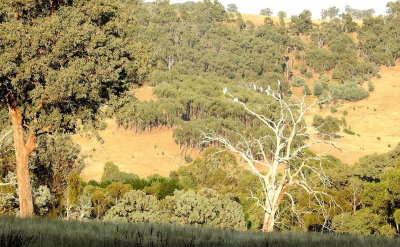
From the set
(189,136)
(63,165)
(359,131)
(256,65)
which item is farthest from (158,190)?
(256,65)

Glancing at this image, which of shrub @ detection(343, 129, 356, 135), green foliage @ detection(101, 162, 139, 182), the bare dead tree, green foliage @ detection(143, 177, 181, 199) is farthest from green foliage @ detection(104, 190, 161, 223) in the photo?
shrub @ detection(343, 129, 356, 135)

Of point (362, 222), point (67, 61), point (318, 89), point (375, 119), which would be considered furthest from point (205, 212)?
point (318, 89)

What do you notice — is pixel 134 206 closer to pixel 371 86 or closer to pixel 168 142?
pixel 168 142

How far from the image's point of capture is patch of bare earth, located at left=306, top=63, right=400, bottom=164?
422 ft

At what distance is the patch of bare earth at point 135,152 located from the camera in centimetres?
11831

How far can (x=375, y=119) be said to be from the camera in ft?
512

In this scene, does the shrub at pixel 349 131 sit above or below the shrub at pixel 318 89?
below

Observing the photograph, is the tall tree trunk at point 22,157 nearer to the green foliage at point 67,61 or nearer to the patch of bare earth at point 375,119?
the green foliage at point 67,61

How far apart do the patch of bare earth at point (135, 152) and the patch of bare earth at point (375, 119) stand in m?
34.8

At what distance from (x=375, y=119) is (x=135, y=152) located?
7299 cm

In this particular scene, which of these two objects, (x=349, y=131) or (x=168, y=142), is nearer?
(x=168, y=142)

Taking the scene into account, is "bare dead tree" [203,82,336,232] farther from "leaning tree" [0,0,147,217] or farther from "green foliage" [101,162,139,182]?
"green foliage" [101,162,139,182]

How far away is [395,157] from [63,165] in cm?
4357

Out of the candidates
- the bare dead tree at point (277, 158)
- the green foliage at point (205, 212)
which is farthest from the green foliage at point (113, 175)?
the bare dead tree at point (277, 158)
